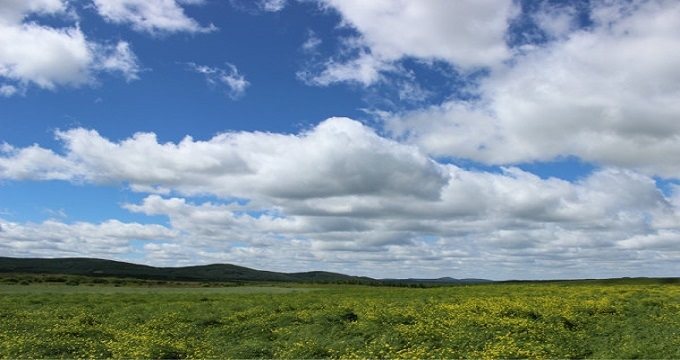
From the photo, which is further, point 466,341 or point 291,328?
point 291,328

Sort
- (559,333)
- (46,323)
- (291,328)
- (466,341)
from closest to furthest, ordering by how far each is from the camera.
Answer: (466,341), (559,333), (291,328), (46,323)

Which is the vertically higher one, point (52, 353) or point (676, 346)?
point (676, 346)

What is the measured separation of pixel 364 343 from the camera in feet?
87.3

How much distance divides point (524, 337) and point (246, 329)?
1732 cm

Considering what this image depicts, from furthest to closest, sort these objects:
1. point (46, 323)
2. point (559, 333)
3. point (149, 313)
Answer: point (149, 313) < point (46, 323) < point (559, 333)

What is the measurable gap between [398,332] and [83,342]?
18079 mm

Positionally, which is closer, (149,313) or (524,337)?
(524,337)

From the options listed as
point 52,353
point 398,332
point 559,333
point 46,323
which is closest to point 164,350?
point 52,353

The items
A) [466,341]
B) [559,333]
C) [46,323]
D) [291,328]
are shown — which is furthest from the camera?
[46,323]

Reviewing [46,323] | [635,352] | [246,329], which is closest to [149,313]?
[46,323]

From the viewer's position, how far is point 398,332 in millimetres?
28438

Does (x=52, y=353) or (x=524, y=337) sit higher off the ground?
(x=524, y=337)

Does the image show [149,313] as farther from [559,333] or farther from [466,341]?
[559,333]

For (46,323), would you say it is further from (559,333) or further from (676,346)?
(676,346)
